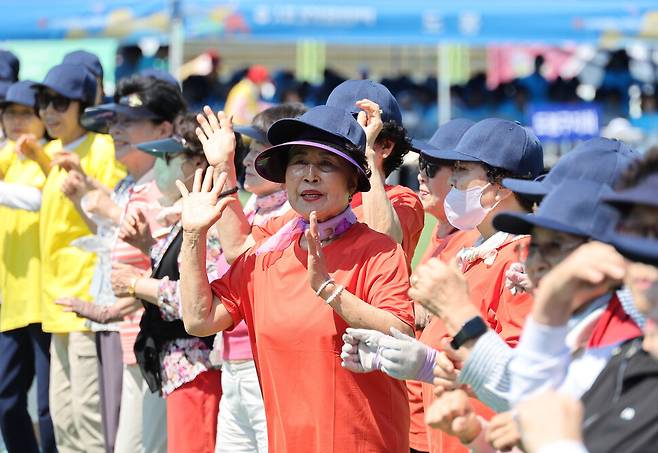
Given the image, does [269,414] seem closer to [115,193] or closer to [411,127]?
[115,193]

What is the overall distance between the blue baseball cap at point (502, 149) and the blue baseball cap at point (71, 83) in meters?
2.94

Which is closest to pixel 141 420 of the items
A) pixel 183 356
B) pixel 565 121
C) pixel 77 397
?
pixel 183 356

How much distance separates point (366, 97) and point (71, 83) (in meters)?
2.53

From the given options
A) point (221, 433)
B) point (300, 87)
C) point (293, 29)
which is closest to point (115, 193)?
point (221, 433)

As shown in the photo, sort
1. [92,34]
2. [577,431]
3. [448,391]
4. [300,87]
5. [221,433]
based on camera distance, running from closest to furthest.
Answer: [577,431] < [448,391] < [221,433] < [92,34] < [300,87]

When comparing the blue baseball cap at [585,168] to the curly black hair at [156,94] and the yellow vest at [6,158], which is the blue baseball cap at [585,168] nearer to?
the curly black hair at [156,94]

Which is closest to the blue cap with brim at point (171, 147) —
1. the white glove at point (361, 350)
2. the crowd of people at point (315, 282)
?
the crowd of people at point (315, 282)

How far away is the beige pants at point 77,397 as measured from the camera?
628 centimetres

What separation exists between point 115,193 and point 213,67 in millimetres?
9863

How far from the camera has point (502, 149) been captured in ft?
14.4

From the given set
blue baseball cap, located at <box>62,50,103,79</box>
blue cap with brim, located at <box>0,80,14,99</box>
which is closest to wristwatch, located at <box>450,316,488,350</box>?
blue baseball cap, located at <box>62,50,103,79</box>

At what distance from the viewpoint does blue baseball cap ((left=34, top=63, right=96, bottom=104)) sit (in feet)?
22.2

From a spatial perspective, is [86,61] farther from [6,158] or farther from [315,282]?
[315,282]

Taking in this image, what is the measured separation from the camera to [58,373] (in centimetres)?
647
